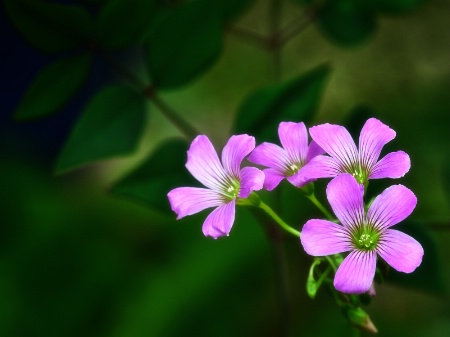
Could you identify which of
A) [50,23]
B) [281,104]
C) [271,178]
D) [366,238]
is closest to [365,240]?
[366,238]

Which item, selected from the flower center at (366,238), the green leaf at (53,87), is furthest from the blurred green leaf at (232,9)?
the flower center at (366,238)

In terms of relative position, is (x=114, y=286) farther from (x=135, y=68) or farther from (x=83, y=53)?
(x=83, y=53)

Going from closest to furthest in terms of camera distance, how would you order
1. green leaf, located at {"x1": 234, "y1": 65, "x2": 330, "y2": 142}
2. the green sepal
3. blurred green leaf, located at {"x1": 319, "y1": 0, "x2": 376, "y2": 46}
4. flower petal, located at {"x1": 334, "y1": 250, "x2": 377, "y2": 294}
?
flower petal, located at {"x1": 334, "y1": 250, "x2": 377, "y2": 294}
the green sepal
green leaf, located at {"x1": 234, "y1": 65, "x2": 330, "y2": 142}
blurred green leaf, located at {"x1": 319, "y1": 0, "x2": 376, "y2": 46}

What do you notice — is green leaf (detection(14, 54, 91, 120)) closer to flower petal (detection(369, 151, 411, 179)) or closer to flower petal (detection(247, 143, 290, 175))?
flower petal (detection(247, 143, 290, 175))

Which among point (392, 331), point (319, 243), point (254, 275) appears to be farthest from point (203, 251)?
point (319, 243)

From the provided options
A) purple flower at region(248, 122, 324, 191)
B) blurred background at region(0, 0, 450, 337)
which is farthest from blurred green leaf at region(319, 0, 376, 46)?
purple flower at region(248, 122, 324, 191)

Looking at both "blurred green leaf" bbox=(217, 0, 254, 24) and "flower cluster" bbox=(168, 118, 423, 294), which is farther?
"blurred green leaf" bbox=(217, 0, 254, 24)
